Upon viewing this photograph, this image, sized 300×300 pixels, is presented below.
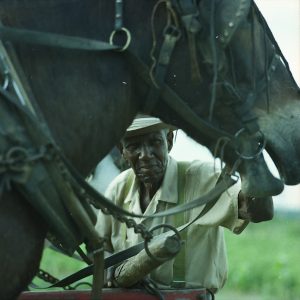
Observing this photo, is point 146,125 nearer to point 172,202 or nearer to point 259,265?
point 172,202

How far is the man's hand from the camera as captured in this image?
5.16 metres

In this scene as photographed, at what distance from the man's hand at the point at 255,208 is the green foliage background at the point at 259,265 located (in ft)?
24.9

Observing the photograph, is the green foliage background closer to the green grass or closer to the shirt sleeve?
the green grass

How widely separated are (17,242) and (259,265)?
15002 mm

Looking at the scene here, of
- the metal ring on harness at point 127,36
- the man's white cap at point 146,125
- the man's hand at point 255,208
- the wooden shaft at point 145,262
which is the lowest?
the wooden shaft at point 145,262

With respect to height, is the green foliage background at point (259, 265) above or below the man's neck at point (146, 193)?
below

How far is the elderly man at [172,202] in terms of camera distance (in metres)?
5.48

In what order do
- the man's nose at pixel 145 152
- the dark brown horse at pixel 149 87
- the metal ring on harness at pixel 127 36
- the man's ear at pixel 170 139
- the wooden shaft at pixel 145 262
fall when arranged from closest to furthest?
the dark brown horse at pixel 149 87, the metal ring on harness at pixel 127 36, the wooden shaft at pixel 145 262, the man's nose at pixel 145 152, the man's ear at pixel 170 139

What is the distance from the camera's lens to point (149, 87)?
13.8 ft

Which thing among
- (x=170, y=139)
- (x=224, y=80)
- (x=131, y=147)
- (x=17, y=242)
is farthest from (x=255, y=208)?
(x=17, y=242)

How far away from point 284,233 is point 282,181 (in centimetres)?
2242

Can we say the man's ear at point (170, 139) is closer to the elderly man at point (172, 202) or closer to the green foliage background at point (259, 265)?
the elderly man at point (172, 202)

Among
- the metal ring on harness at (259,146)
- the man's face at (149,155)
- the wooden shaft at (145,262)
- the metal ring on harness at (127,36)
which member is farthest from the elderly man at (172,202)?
the metal ring on harness at (127,36)

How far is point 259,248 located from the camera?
22422 mm
